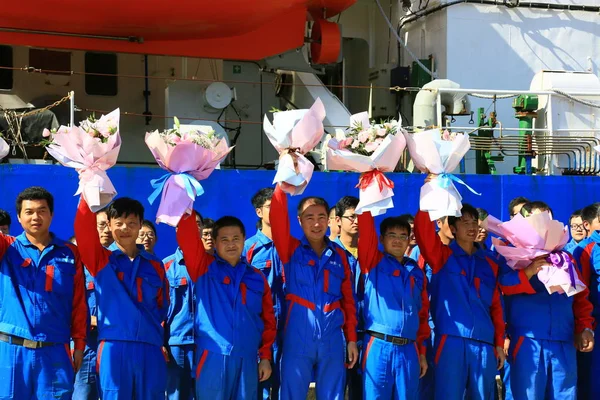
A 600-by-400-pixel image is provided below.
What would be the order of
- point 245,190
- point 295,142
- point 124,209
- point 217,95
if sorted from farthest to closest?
1. point 217,95
2. point 245,190
3. point 295,142
4. point 124,209

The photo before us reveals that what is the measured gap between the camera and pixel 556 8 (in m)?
9.76

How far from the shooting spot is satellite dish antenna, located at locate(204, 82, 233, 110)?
7.90 m

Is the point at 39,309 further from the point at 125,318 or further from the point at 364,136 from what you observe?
the point at 364,136

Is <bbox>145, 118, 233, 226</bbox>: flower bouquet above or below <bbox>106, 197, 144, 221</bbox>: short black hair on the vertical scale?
above

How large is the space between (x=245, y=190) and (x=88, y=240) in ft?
9.79

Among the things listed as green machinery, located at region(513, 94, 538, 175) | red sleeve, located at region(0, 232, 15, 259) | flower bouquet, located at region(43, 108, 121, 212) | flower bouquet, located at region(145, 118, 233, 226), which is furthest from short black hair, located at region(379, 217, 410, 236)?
green machinery, located at region(513, 94, 538, 175)

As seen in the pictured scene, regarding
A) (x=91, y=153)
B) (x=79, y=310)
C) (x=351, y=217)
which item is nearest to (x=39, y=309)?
(x=79, y=310)

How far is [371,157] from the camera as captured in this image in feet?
15.7

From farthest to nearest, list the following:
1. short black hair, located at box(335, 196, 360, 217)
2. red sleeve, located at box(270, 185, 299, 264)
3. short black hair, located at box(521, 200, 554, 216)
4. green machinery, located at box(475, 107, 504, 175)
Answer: green machinery, located at box(475, 107, 504, 175), short black hair, located at box(521, 200, 554, 216), short black hair, located at box(335, 196, 360, 217), red sleeve, located at box(270, 185, 299, 264)

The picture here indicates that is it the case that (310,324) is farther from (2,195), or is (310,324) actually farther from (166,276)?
(2,195)

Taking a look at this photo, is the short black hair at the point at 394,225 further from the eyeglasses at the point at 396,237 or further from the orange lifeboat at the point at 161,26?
the orange lifeboat at the point at 161,26

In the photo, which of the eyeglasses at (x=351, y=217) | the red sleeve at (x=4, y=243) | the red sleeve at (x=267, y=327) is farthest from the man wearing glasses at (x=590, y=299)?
the red sleeve at (x=4, y=243)

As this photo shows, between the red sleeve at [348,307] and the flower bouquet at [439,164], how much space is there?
606 mm

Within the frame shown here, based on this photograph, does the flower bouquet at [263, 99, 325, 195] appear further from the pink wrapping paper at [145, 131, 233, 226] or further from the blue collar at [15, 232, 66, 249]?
the blue collar at [15, 232, 66, 249]
